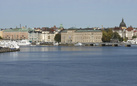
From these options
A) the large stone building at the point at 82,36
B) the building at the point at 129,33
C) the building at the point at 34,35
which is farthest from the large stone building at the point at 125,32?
the building at the point at 34,35

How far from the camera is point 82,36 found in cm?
14475

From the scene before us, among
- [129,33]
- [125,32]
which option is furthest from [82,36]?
[129,33]

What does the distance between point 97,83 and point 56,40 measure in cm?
12809

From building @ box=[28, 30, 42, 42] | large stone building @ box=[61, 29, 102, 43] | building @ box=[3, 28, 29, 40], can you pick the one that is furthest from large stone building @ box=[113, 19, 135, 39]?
building @ box=[3, 28, 29, 40]

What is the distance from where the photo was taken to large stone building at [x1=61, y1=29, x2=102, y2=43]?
5566 inches

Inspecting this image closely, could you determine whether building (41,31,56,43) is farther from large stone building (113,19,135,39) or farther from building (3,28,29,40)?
large stone building (113,19,135,39)

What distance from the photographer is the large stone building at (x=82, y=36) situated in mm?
141375

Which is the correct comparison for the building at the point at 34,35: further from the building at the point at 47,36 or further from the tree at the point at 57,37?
the tree at the point at 57,37

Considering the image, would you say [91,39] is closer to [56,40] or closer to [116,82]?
[56,40]

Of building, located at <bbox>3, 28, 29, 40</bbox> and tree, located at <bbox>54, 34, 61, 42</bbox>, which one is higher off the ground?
building, located at <bbox>3, 28, 29, 40</bbox>

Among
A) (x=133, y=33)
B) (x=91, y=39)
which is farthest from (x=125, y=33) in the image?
(x=91, y=39)

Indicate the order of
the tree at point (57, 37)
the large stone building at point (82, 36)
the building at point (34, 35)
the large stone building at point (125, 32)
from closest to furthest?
the large stone building at point (82, 36)
the tree at point (57, 37)
the large stone building at point (125, 32)
the building at point (34, 35)

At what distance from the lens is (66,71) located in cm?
3173

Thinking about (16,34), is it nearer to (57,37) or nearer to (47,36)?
(47,36)
